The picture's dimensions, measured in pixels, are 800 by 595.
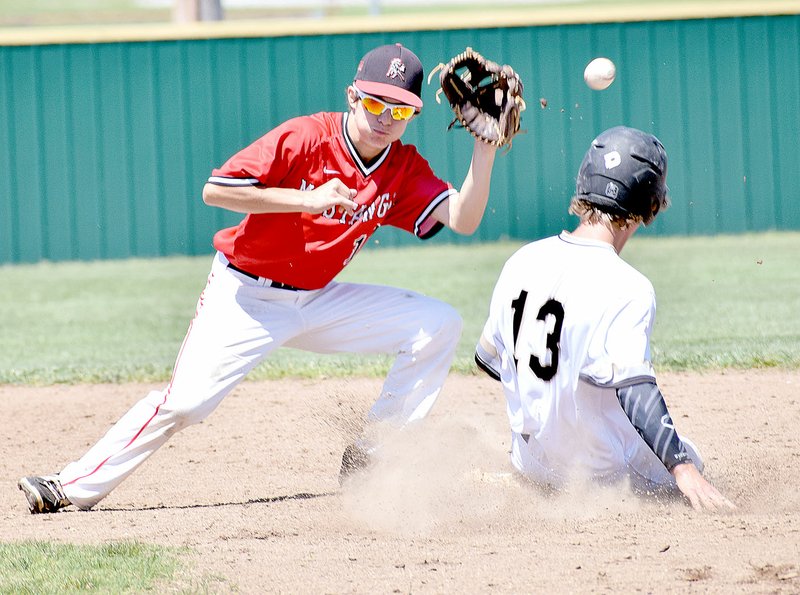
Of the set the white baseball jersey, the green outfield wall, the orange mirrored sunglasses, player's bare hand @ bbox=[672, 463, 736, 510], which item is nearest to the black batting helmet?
the white baseball jersey

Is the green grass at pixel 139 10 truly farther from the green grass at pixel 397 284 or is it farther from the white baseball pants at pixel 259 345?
the white baseball pants at pixel 259 345

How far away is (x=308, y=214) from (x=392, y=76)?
62 cm

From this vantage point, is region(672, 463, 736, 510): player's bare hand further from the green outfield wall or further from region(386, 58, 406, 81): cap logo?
the green outfield wall

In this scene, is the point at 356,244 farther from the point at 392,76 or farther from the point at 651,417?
the point at 651,417

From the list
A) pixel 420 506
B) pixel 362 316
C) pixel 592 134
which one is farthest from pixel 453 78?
pixel 592 134

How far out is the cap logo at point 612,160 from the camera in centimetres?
366

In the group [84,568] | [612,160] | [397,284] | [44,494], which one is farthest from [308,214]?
[397,284]

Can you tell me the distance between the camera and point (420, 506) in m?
4.28

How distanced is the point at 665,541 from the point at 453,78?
1.90m

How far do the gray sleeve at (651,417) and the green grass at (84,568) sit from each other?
145 cm

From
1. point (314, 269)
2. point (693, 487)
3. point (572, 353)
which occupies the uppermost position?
point (314, 269)

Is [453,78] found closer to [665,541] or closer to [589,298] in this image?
[589,298]

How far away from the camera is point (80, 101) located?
14297mm

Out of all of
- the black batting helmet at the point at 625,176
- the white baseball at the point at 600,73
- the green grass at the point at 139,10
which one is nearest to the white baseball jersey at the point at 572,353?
the black batting helmet at the point at 625,176
